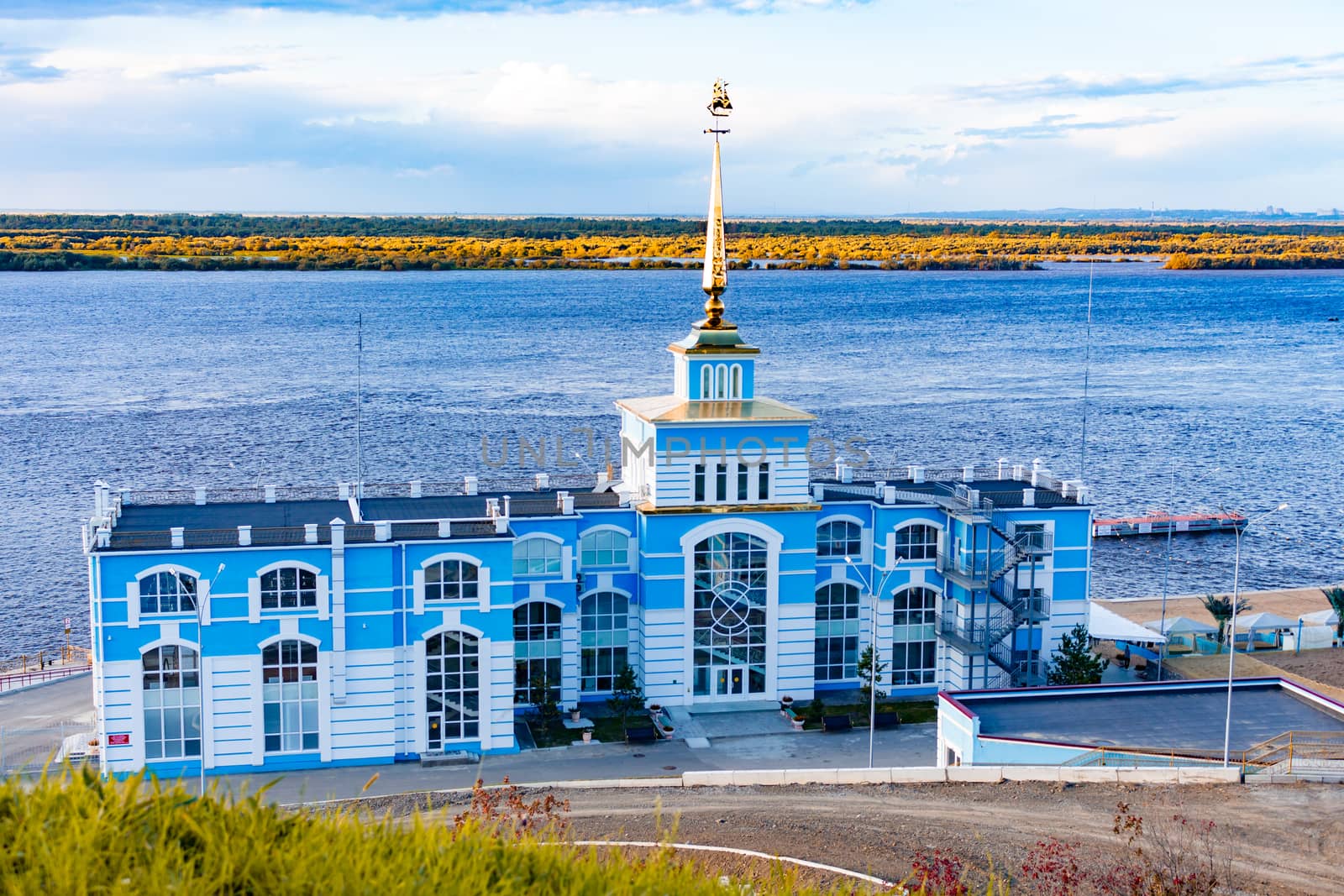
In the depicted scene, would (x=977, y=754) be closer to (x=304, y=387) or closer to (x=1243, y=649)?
(x=1243, y=649)

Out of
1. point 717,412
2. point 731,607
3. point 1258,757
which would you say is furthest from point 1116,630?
point 717,412

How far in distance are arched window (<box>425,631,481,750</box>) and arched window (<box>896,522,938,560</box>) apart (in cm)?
1673

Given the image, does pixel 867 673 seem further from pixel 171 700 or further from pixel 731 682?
pixel 171 700

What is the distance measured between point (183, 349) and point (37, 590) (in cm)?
11673

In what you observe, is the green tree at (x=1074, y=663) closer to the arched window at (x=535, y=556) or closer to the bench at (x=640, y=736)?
the bench at (x=640, y=736)

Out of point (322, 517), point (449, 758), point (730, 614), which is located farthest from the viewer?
point (730, 614)

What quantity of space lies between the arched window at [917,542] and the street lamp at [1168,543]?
34.9ft

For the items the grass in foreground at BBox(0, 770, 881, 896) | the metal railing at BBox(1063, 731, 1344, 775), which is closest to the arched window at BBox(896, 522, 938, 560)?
the metal railing at BBox(1063, 731, 1344, 775)

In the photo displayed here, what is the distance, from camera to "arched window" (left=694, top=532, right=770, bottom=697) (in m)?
52.3

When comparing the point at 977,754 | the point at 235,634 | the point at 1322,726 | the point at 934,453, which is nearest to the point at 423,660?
the point at 235,634

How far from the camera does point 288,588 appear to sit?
45.8 m

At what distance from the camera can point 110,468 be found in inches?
4075

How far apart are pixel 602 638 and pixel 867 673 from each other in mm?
10055

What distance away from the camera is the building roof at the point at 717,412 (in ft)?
169
